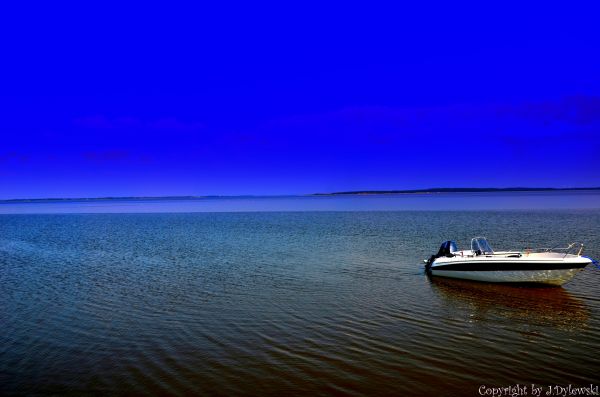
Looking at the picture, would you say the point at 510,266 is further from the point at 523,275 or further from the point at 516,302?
the point at 516,302

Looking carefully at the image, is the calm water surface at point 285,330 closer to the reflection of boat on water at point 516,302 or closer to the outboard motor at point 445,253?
the reflection of boat on water at point 516,302

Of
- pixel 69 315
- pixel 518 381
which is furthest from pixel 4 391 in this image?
pixel 518 381

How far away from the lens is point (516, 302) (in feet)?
55.1

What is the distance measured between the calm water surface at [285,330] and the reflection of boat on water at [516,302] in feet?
0.22

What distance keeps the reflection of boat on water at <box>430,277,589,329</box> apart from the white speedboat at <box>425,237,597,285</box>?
394 mm

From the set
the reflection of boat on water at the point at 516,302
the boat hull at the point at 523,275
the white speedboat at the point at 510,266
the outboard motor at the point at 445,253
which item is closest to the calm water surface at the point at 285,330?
the reflection of boat on water at the point at 516,302

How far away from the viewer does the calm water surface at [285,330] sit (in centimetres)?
977

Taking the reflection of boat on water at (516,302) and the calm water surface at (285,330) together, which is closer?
the calm water surface at (285,330)

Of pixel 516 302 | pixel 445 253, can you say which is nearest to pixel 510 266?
pixel 516 302

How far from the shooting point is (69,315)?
1545 centimetres

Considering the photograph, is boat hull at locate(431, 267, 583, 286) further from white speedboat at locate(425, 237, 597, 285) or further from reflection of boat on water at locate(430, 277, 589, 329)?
reflection of boat on water at locate(430, 277, 589, 329)

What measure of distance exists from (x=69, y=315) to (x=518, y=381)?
46.1 ft

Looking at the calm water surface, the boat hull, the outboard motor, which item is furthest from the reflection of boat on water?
the outboard motor

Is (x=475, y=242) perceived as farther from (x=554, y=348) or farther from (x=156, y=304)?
(x=156, y=304)
